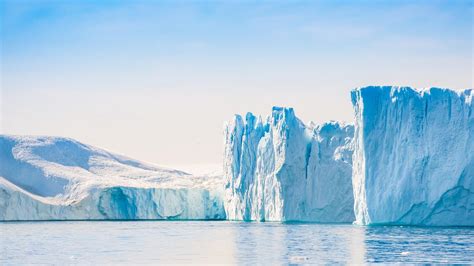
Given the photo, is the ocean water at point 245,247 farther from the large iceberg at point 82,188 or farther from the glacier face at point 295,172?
the large iceberg at point 82,188

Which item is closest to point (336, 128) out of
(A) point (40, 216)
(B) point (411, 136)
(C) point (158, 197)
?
(B) point (411, 136)

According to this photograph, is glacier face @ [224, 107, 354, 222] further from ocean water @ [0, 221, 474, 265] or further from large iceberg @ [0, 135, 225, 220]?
ocean water @ [0, 221, 474, 265]

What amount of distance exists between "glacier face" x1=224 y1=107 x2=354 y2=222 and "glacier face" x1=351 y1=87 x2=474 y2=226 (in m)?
6.13

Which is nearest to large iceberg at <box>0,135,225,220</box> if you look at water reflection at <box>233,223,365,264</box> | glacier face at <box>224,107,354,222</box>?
glacier face at <box>224,107,354,222</box>

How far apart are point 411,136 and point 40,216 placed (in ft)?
79.0

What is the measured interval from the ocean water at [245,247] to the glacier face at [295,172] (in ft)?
31.3

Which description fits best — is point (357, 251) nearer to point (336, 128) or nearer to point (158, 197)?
point (336, 128)

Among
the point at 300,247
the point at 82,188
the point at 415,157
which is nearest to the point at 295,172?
the point at 415,157

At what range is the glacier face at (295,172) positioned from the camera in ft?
144

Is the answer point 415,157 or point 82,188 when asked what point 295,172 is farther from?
point 82,188

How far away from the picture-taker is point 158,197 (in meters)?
52.6

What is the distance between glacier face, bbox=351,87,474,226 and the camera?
34.8 metres

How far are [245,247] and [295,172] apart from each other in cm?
1898

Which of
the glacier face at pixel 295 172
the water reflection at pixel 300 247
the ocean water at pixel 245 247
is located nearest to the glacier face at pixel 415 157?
the ocean water at pixel 245 247
